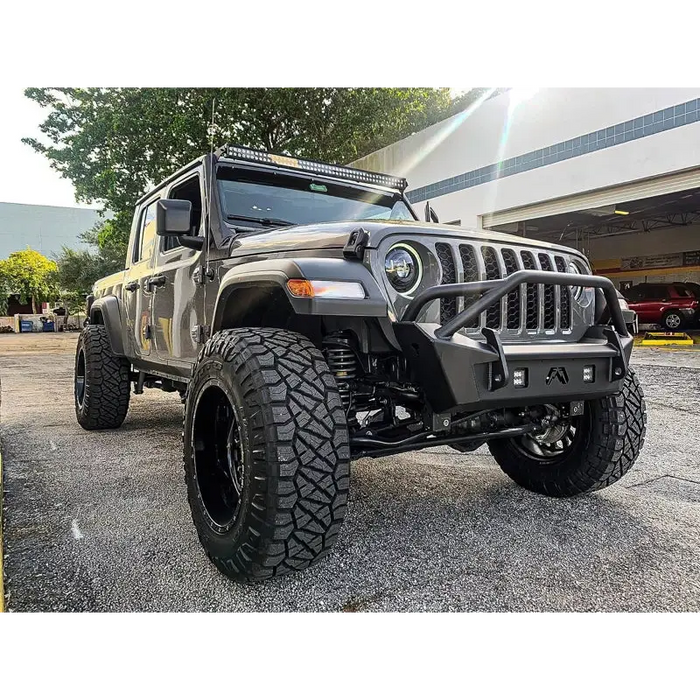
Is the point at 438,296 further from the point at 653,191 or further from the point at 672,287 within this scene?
the point at 672,287

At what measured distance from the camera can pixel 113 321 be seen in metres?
5.22

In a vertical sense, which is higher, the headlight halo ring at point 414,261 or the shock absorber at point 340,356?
the headlight halo ring at point 414,261

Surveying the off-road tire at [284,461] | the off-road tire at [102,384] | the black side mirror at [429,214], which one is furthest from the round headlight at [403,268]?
the off-road tire at [102,384]

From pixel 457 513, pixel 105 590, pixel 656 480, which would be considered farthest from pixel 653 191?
pixel 105 590

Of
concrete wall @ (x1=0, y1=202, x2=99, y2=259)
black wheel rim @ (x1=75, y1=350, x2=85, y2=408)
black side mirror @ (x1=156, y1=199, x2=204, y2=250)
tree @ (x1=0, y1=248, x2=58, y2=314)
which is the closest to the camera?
black side mirror @ (x1=156, y1=199, x2=204, y2=250)

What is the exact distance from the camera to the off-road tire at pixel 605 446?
310 cm

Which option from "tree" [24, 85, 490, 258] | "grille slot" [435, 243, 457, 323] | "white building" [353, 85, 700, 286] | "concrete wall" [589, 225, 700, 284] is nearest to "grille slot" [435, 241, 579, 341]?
"grille slot" [435, 243, 457, 323]

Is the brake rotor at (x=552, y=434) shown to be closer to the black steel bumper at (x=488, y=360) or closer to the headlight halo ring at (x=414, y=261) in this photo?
the black steel bumper at (x=488, y=360)

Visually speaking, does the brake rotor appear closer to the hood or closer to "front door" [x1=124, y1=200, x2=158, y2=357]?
the hood

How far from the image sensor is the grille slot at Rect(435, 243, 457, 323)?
2.57m

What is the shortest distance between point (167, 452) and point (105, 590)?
7.78 feet

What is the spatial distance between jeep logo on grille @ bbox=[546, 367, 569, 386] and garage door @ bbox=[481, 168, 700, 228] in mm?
10131

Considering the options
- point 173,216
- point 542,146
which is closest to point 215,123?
point 542,146

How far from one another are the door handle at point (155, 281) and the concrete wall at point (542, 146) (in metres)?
9.99
